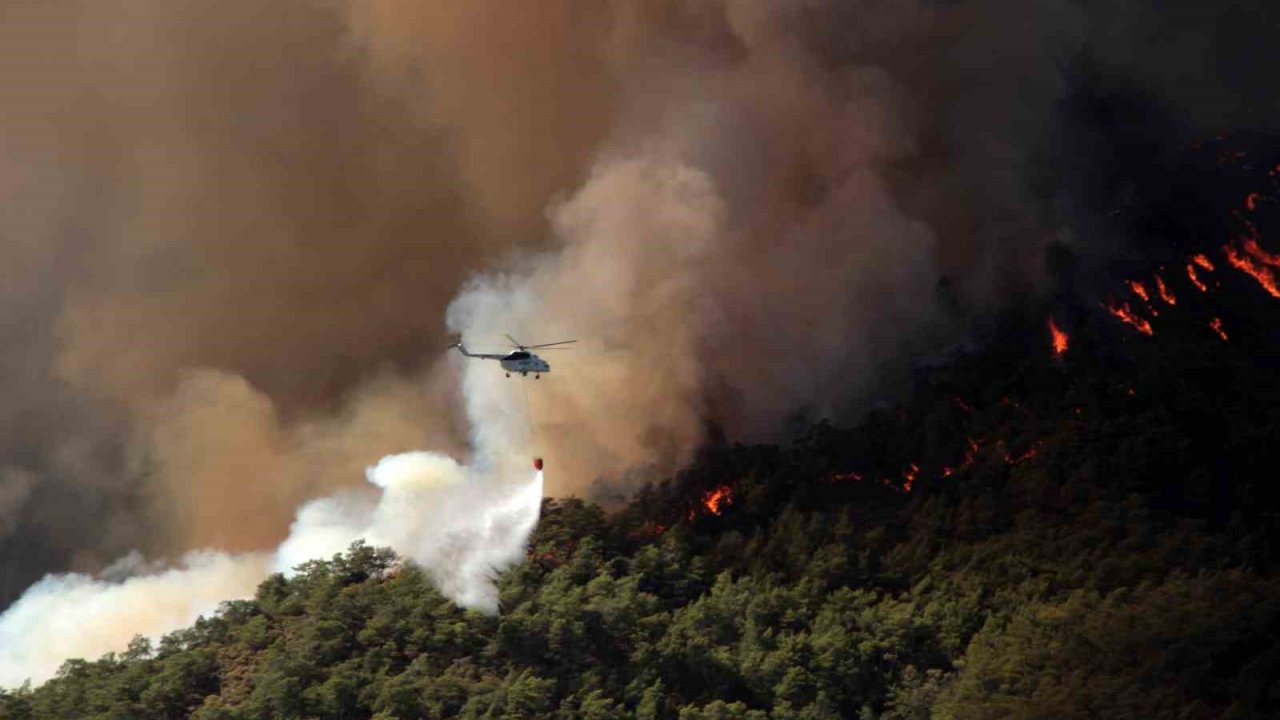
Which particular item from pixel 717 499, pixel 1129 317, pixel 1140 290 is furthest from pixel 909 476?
pixel 1140 290

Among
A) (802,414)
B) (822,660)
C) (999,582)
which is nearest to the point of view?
(822,660)

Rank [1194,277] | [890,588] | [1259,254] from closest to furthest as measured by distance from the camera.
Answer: [890,588]
[1194,277]
[1259,254]

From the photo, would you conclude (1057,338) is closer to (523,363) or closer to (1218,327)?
(1218,327)

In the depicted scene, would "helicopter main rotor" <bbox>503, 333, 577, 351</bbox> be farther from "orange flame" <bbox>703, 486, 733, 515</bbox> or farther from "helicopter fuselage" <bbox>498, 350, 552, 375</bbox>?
"orange flame" <bbox>703, 486, 733, 515</bbox>

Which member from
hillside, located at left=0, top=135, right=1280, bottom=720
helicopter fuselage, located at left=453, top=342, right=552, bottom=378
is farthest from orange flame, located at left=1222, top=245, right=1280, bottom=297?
helicopter fuselage, located at left=453, top=342, right=552, bottom=378

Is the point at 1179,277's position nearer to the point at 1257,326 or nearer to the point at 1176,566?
the point at 1257,326

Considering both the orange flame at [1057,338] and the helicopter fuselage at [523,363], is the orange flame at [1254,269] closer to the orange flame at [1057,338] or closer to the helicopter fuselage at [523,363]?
the orange flame at [1057,338]

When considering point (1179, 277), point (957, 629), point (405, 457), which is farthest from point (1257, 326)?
point (405, 457)
